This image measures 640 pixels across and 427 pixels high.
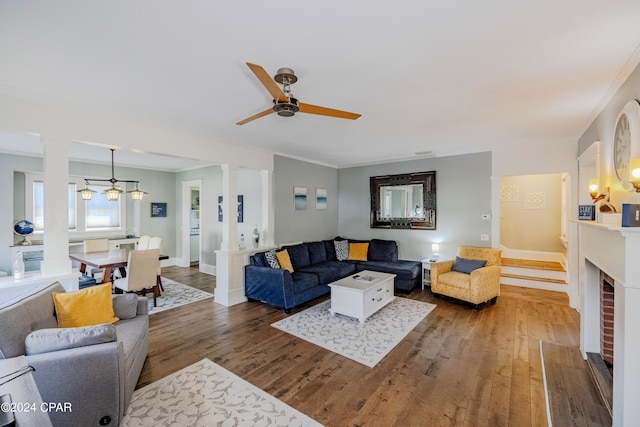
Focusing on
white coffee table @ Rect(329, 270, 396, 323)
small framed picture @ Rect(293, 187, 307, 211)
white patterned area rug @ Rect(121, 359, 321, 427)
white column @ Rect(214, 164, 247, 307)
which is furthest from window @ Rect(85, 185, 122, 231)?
white coffee table @ Rect(329, 270, 396, 323)

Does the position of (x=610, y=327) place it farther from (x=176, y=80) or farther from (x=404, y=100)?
(x=176, y=80)

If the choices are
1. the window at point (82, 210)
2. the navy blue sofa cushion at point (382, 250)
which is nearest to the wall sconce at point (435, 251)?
the navy blue sofa cushion at point (382, 250)

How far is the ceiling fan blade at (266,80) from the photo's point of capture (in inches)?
69.1

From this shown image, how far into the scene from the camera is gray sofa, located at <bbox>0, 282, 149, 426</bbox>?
1695mm

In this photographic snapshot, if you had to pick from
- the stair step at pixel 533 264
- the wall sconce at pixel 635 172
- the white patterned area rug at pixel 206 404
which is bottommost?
the white patterned area rug at pixel 206 404

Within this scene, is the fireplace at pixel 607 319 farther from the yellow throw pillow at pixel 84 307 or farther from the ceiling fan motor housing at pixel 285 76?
the yellow throw pillow at pixel 84 307

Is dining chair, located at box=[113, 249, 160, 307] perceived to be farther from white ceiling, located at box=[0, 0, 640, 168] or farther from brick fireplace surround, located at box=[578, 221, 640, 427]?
brick fireplace surround, located at box=[578, 221, 640, 427]

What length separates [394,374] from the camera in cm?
262

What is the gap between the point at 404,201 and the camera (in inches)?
241

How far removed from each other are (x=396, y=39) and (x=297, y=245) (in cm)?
415

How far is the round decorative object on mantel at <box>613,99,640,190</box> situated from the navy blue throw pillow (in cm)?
243

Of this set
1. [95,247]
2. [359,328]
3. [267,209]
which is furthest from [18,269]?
[359,328]

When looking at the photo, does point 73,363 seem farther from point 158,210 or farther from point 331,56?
point 158,210

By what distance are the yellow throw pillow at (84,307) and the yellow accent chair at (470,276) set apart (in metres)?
4.42
